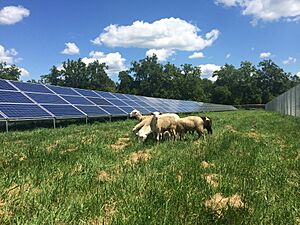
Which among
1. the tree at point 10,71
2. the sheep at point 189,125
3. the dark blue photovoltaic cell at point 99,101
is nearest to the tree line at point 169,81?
the tree at point 10,71

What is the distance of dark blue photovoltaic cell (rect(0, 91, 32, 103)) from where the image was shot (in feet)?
59.6

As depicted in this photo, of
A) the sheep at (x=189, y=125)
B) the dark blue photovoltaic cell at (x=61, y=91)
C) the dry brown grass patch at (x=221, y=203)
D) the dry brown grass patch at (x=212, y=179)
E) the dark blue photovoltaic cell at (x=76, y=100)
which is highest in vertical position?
the dark blue photovoltaic cell at (x=61, y=91)

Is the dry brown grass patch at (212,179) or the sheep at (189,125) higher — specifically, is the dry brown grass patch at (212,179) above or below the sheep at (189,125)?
below

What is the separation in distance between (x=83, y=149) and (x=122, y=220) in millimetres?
5591

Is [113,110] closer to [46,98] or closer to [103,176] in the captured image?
[46,98]

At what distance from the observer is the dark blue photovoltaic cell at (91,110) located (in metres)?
22.3

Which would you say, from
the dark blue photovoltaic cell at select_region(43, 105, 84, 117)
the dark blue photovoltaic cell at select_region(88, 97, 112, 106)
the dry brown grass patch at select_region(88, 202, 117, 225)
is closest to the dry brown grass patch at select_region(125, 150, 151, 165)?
the dry brown grass patch at select_region(88, 202, 117, 225)

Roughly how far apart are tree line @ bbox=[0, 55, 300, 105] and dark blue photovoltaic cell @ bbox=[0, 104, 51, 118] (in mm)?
77868

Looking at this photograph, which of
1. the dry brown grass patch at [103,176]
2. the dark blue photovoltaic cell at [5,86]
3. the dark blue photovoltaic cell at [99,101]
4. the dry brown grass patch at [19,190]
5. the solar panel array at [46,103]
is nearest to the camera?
the dry brown grass patch at [19,190]

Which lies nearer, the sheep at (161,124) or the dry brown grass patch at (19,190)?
the dry brown grass patch at (19,190)

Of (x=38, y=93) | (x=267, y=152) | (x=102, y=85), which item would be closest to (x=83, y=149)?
(x=267, y=152)

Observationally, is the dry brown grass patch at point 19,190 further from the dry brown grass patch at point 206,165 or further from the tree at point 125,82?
the tree at point 125,82

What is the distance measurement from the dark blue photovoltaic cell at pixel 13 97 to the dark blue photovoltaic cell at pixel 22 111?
2.13 ft

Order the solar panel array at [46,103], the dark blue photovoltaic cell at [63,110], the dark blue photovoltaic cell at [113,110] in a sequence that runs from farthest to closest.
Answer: the dark blue photovoltaic cell at [113,110] → the dark blue photovoltaic cell at [63,110] → the solar panel array at [46,103]
